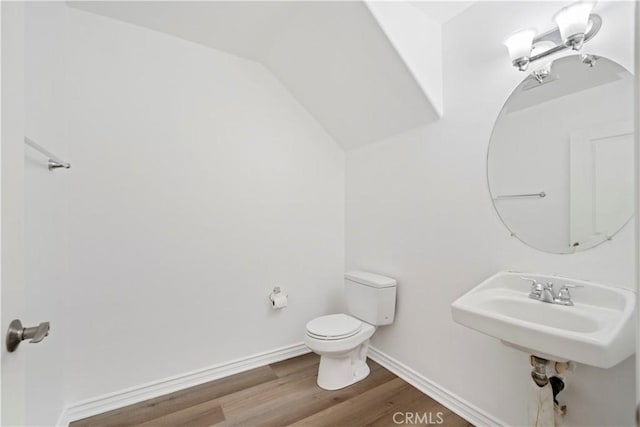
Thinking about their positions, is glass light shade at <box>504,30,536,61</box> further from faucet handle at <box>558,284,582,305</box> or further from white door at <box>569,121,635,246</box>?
faucet handle at <box>558,284,582,305</box>

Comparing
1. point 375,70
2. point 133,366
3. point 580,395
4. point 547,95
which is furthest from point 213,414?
point 547,95

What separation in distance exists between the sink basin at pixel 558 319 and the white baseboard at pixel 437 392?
68cm

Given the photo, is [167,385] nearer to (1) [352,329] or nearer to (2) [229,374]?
(2) [229,374]

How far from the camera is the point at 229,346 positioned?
2.09m

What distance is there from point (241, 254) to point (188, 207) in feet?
1.66

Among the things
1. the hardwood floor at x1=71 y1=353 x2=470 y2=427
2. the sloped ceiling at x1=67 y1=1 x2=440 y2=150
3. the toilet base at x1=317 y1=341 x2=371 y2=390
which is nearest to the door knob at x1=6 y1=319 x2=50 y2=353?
the hardwood floor at x1=71 y1=353 x2=470 y2=427

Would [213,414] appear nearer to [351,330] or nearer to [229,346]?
[229,346]

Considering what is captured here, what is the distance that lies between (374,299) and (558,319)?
1.07 meters

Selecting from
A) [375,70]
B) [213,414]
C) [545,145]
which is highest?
[375,70]

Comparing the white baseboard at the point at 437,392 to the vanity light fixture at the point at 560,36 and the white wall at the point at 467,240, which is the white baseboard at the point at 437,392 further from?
the vanity light fixture at the point at 560,36

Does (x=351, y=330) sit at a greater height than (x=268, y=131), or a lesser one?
lesser

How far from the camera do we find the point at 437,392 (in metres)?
1.79

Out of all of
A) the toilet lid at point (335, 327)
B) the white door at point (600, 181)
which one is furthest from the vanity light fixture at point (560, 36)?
the toilet lid at point (335, 327)

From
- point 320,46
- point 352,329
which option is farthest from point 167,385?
point 320,46
